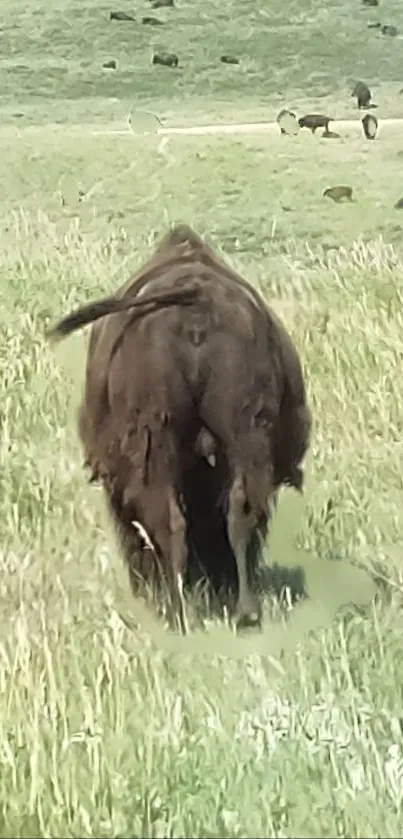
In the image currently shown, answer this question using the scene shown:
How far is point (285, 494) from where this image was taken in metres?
2.13

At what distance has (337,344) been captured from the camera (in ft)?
7.36

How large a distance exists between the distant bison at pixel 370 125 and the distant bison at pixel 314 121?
0.18ft

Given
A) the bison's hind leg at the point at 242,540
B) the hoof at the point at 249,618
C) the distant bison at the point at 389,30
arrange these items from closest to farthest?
1. the bison's hind leg at the point at 242,540
2. the hoof at the point at 249,618
3. the distant bison at the point at 389,30

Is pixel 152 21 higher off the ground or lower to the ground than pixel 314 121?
higher

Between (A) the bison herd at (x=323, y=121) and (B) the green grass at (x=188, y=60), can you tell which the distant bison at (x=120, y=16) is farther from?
(A) the bison herd at (x=323, y=121)

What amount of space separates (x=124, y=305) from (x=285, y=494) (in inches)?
14.1

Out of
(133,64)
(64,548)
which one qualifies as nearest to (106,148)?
(133,64)

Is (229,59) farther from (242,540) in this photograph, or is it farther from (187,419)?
(242,540)

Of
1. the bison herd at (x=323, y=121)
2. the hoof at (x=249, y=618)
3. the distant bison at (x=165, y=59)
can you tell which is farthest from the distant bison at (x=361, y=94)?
the hoof at (x=249, y=618)

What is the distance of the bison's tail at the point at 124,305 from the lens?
201 centimetres

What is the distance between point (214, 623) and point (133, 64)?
2.85ft

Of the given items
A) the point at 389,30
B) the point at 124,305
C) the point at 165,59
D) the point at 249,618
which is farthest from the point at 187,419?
the point at 389,30

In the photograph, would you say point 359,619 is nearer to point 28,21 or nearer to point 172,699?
Result: point 172,699

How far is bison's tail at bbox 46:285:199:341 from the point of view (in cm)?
201
